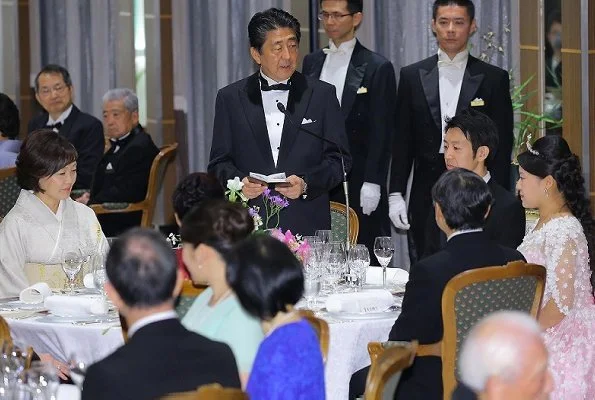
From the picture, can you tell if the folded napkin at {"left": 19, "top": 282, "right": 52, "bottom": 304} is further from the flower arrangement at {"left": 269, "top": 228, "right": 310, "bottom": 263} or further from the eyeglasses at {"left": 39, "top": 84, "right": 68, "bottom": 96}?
the eyeglasses at {"left": 39, "top": 84, "right": 68, "bottom": 96}

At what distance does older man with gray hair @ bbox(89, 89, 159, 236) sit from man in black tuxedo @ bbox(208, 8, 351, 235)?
7.60ft

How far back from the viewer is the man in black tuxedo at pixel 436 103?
19.8 ft

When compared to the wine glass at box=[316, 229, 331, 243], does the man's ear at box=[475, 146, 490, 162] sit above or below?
above

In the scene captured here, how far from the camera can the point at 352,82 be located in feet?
21.3

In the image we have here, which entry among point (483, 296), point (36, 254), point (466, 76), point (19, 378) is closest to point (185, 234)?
point (19, 378)

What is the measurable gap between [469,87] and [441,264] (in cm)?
233

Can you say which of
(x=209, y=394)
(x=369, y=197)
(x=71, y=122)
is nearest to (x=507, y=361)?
(x=209, y=394)

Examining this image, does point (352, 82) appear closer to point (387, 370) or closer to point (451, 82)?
point (451, 82)

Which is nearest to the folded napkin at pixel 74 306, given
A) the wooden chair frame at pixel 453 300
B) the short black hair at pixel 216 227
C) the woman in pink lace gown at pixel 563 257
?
the short black hair at pixel 216 227

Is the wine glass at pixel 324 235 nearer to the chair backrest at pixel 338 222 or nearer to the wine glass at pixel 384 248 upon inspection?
the wine glass at pixel 384 248

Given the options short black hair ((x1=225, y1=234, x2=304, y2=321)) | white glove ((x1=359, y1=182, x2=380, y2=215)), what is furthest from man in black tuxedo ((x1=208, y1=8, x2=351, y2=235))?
short black hair ((x1=225, y1=234, x2=304, y2=321))

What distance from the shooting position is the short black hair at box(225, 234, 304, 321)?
2.87 m

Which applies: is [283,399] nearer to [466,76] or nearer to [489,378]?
[489,378]

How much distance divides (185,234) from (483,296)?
996 millimetres
